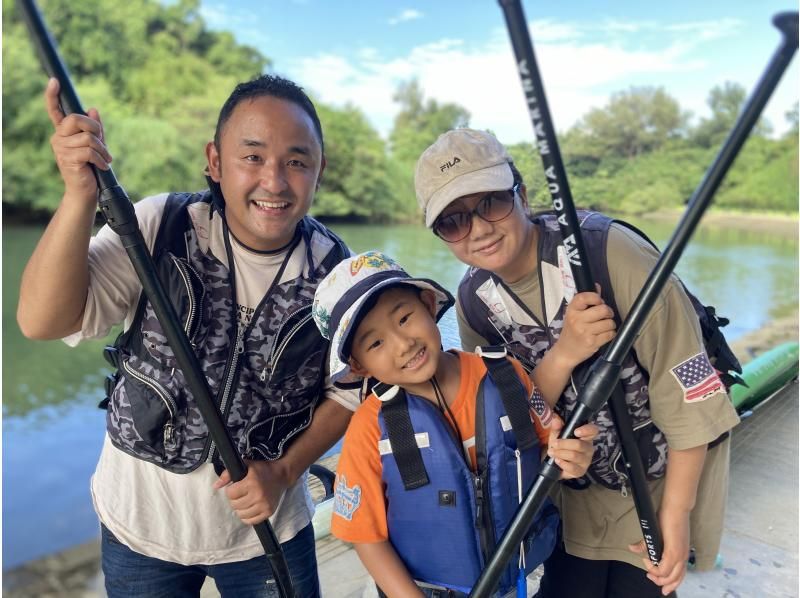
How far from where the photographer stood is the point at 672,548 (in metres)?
1.40

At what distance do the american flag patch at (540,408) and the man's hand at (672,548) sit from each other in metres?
0.36

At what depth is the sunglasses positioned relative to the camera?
1339 millimetres

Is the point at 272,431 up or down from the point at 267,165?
down

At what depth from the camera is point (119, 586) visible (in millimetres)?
1506

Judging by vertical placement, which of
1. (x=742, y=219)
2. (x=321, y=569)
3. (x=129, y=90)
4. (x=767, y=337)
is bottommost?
(x=767, y=337)

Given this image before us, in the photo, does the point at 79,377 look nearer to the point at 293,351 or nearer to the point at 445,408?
the point at 293,351

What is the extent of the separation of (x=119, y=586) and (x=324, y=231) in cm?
101

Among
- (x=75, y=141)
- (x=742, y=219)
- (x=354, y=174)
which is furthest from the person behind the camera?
(x=354, y=174)

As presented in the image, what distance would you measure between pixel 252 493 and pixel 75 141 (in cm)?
75

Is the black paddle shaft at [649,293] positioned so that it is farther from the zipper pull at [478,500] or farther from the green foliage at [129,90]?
the green foliage at [129,90]

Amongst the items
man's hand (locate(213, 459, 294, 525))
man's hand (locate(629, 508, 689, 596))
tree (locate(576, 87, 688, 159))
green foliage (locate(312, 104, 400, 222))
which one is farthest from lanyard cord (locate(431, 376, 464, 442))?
green foliage (locate(312, 104, 400, 222))

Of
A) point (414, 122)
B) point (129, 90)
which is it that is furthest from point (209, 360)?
point (129, 90)

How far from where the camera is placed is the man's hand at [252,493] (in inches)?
49.8

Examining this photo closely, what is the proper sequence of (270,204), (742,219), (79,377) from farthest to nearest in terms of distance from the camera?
(79,377), (742,219), (270,204)
